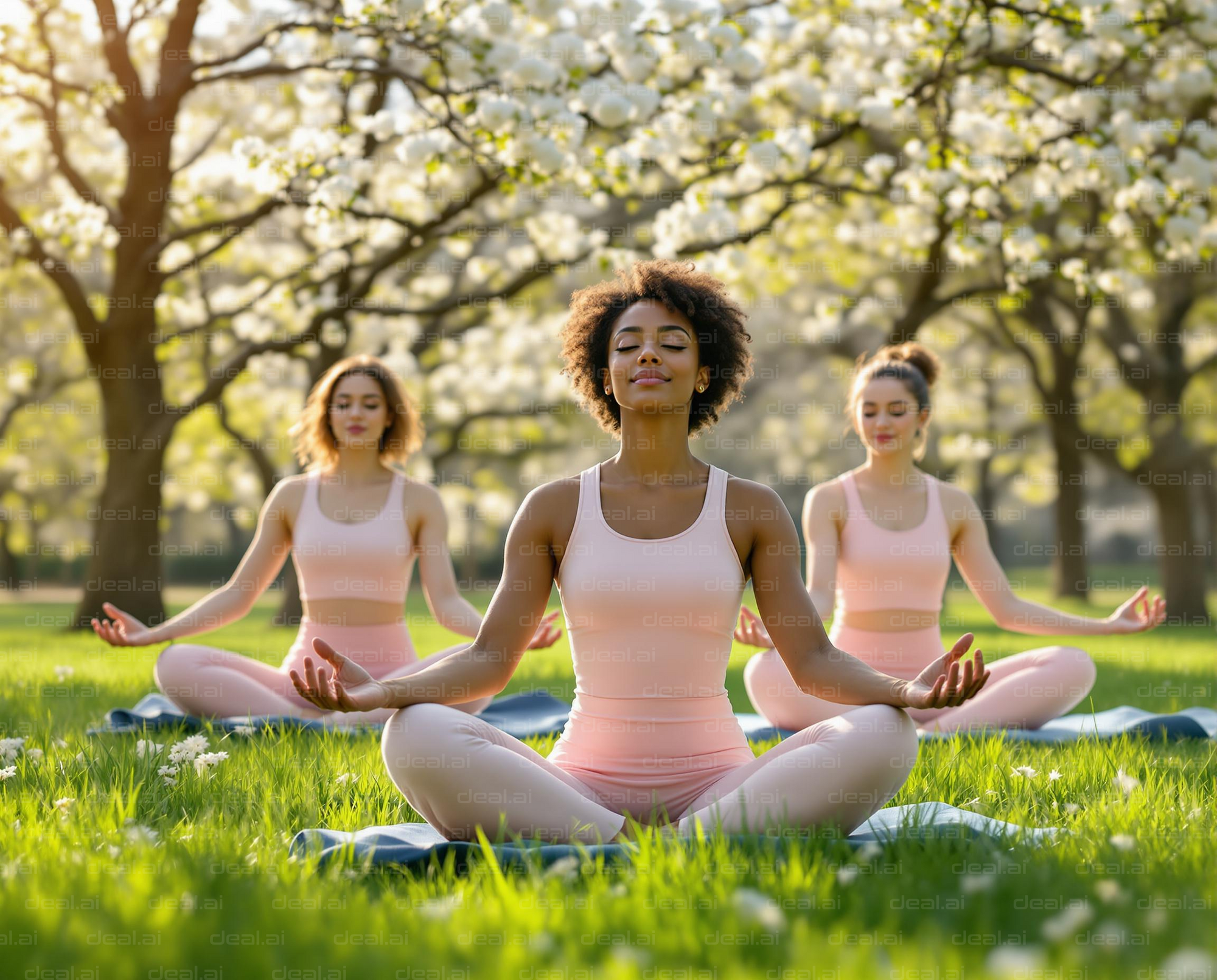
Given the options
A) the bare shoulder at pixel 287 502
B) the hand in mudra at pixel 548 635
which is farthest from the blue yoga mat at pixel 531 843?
the bare shoulder at pixel 287 502

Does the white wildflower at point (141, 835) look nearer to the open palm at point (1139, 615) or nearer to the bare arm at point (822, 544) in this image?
the bare arm at point (822, 544)

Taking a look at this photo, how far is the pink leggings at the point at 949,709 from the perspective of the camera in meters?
6.65

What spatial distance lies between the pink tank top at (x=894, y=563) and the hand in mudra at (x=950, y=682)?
3.20m

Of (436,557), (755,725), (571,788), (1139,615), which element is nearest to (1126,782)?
(1139,615)

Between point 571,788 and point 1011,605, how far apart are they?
3690 mm

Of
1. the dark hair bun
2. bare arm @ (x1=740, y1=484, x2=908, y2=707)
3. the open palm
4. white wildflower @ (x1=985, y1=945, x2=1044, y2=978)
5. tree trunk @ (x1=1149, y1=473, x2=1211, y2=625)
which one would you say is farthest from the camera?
tree trunk @ (x1=1149, y1=473, x2=1211, y2=625)

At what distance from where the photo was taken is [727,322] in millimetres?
4328

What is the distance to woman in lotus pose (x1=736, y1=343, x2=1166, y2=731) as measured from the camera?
6.68 metres

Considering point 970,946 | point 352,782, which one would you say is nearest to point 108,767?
point 352,782

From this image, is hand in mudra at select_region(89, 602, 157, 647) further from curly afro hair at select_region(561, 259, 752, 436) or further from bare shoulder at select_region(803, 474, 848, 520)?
bare shoulder at select_region(803, 474, 848, 520)

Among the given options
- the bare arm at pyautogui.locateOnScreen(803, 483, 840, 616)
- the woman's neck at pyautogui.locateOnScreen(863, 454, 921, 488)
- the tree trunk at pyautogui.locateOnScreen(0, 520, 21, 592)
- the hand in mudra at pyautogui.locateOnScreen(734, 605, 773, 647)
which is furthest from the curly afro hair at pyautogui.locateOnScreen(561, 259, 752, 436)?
the tree trunk at pyautogui.locateOnScreen(0, 520, 21, 592)

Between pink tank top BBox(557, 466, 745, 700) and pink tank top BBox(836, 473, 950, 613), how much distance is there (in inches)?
117

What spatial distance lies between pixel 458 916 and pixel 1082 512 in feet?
65.3

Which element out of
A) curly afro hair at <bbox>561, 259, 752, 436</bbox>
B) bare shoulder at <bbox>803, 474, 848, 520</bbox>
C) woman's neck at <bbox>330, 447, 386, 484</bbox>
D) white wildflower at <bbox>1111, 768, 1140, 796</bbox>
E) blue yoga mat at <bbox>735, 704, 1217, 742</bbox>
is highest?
curly afro hair at <bbox>561, 259, 752, 436</bbox>
